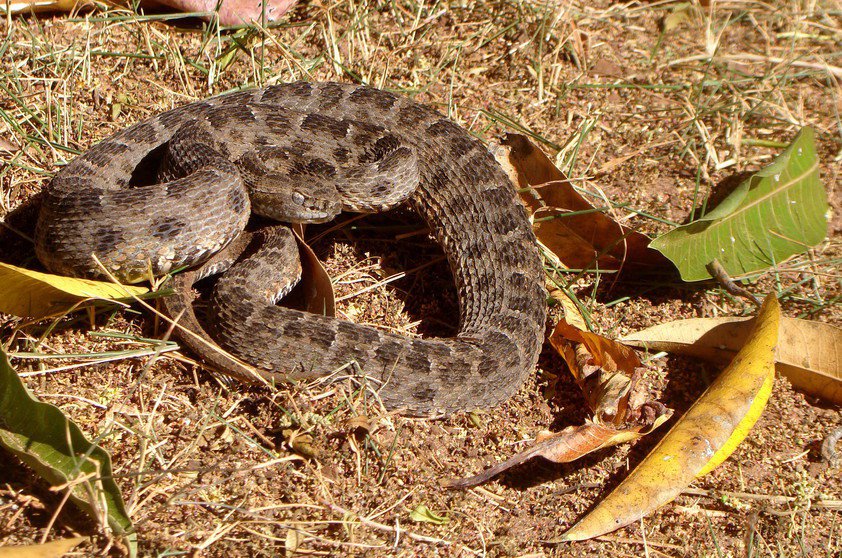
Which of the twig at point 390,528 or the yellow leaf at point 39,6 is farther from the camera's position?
the yellow leaf at point 39,6

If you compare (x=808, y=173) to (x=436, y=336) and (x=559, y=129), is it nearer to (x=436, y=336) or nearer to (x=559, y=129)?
(x=559, y=129)

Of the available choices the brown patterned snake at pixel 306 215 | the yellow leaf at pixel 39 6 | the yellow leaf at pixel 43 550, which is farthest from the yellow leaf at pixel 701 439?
the yellow leaf at pixel 39 6

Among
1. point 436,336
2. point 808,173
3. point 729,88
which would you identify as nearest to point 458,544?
point 436,336

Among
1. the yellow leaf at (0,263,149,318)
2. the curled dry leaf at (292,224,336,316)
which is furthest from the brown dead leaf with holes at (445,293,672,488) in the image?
the yellow leaf at (0,263,149,318)

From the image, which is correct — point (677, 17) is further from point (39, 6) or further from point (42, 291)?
point (42, 291)

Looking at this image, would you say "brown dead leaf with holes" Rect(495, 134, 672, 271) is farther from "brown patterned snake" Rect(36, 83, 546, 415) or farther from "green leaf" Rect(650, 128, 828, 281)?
"green leaf" Rect(650, 128, 828, 281)

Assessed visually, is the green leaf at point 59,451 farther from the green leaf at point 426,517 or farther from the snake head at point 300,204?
the snake head at point 300,204
